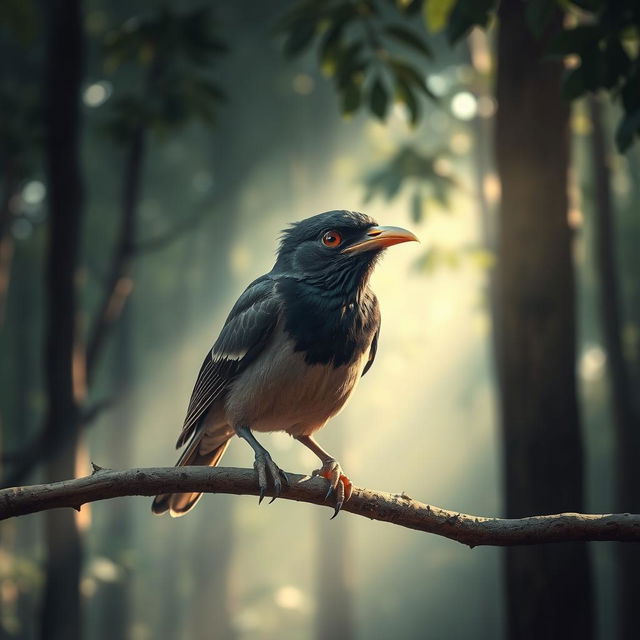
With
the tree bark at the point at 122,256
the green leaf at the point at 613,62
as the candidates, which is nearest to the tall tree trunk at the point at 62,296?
the tree bark at the point at 122,256

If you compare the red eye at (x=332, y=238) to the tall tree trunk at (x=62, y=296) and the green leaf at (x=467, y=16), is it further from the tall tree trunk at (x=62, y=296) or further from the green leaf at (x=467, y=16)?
the tall tree trunk at (x=62, y=296)

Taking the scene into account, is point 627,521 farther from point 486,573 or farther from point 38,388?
point 486,573

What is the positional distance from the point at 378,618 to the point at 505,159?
115 feet

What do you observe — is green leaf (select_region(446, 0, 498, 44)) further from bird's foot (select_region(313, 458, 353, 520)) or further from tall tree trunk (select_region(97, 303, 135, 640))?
tall tree trunk (select_region(97, 303, 135, 640))

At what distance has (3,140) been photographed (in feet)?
28.8

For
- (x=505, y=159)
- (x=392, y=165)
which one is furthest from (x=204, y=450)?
(x=392, y=165)

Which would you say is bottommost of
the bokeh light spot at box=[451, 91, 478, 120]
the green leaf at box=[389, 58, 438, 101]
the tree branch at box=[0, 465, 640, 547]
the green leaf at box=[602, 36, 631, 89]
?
the tree branch at box=[0, 465, 640, 547]

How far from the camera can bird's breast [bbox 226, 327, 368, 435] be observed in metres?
3.94

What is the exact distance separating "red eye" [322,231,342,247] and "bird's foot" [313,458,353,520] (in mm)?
1084

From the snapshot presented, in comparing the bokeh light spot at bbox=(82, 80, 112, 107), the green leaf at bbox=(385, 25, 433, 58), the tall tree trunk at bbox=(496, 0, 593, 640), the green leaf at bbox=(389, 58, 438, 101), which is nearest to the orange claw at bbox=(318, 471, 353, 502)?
the tall tree trunk at bbox=(496, 0, 593, 640)

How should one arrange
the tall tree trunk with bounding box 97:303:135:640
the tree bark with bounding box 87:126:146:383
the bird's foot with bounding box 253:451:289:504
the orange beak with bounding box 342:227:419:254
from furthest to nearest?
the tall tree trunk with bounding box 97:303:135:640 → the tree bark with bounding box 87:126:146:383 → the orange beak with bounding box 342:227:419:254 → the bird's foot with bounding box 253:451:289:504

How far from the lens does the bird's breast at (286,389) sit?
394 centimetres

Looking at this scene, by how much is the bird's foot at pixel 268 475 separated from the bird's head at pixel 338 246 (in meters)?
0.87

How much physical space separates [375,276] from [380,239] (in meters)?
0.70
